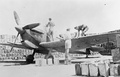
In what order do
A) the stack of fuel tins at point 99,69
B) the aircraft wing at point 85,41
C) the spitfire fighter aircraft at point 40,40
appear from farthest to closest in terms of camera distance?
1. the spitfire fighter aircraft at point 40,40
2. the aircraft wing at point 85,41
3. the stack of fuel tins at point 99,69

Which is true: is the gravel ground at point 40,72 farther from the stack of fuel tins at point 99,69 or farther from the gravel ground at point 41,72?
the stack of fuel tins at point 99,69

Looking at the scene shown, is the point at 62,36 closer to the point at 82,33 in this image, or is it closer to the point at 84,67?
the point at 84,67

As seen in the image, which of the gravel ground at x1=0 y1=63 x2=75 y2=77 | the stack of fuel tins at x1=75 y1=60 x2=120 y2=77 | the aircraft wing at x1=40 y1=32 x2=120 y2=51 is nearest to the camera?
the stack of fuel tins at x1=75 y1=60 x2=120 y2=77

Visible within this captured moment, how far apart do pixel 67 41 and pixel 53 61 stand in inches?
91.1

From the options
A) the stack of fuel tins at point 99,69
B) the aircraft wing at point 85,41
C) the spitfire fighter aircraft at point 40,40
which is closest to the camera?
the stack of fuel tins at point 99,69

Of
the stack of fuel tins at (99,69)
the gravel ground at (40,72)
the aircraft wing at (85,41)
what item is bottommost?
the gravel ground at (40,72)

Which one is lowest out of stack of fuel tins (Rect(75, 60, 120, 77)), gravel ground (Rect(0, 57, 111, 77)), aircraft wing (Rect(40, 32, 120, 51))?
gravel ground (Rect(0, 57, 111, 77))

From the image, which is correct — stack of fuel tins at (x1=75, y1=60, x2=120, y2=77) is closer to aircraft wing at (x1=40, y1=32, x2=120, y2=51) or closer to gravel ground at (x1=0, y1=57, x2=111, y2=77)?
gravel ground at (x1=0, y1=57, x2=111, y2=77)

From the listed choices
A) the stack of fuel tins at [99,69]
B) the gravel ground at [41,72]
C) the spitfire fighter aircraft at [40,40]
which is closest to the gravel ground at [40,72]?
the gravel ground at [41,72]

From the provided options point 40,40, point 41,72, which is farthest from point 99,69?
point 40,40

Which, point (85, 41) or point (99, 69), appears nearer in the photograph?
point (99, 69)

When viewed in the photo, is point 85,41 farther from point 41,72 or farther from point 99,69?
point 99,69

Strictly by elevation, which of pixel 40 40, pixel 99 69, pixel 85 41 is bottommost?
pixel 99 69

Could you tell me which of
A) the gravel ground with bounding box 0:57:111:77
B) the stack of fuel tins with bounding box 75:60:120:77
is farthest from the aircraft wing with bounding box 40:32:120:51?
the stack of fuel tins with bounding box 75:60:120:77
